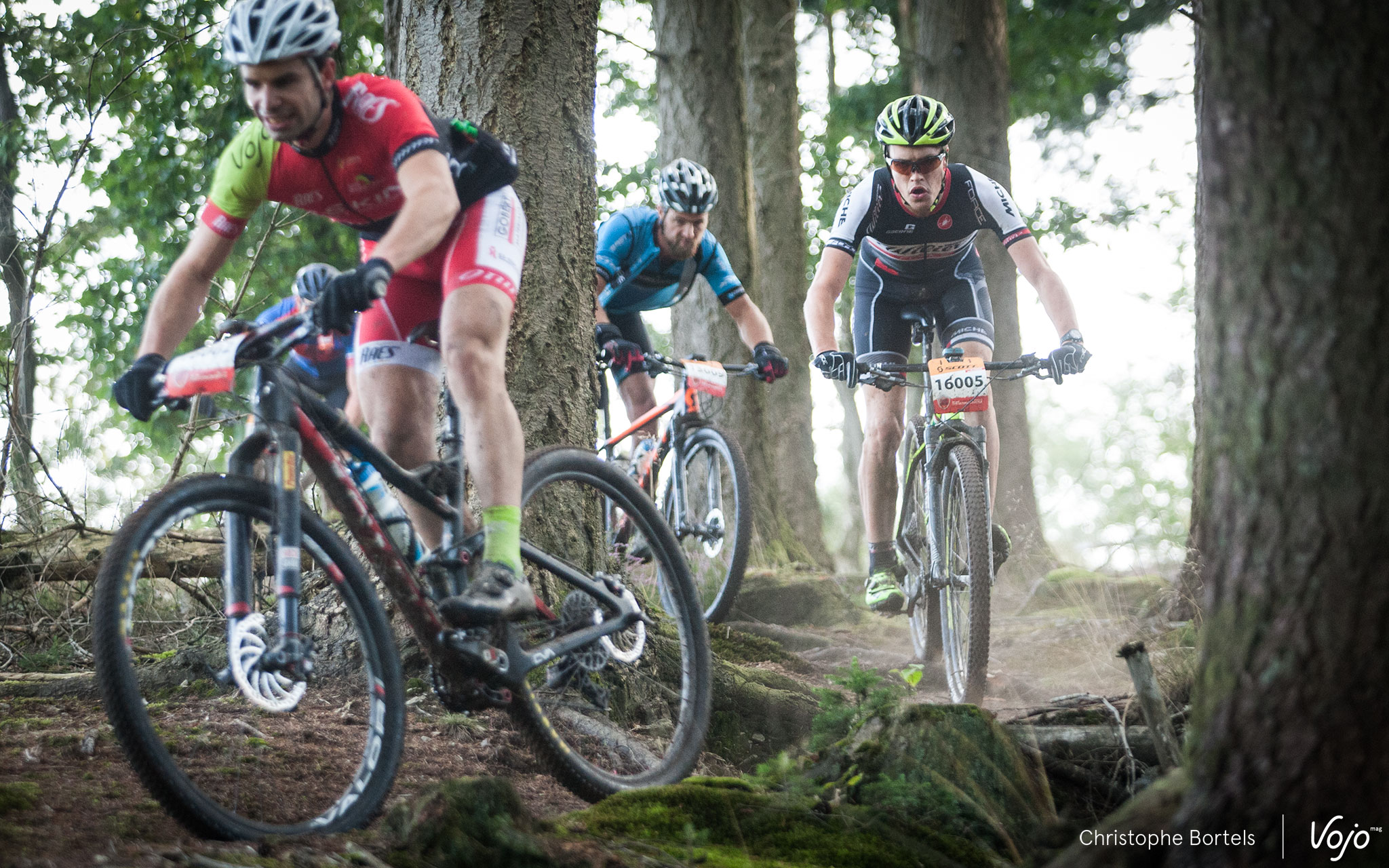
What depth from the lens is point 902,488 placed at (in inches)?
191

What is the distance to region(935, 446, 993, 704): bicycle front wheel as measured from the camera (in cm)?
398

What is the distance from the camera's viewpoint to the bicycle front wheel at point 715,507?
5.45 metres

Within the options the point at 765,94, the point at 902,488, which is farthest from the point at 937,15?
the point at 902,488

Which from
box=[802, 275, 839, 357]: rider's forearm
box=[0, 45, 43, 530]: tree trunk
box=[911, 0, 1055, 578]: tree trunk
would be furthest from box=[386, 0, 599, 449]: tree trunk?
box=[911, 0, 1055, 578]: tree trunk

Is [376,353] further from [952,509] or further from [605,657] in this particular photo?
[952,509]

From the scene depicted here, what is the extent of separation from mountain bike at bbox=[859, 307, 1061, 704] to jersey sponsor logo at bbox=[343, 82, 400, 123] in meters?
2.53

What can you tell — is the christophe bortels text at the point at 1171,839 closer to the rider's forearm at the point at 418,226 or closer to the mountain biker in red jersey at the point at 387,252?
the mountain biker in red jersey at the point at 387,252

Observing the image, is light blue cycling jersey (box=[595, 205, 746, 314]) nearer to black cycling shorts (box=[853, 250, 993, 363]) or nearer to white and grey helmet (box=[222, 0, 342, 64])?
black cycling shorts (box=[853, 250, 993, 363])

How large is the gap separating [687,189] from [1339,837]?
178 inches

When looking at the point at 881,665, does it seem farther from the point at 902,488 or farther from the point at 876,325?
the point at 876,325

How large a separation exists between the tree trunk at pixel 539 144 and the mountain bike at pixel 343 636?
1.50ft

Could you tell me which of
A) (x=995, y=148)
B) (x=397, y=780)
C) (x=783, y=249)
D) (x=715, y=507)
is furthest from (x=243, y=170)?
(x=995, y=148)

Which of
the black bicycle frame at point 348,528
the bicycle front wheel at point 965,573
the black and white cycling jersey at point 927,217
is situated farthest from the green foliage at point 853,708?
the black and white cycling jersey at point 927,217

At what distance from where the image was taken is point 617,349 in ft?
17.5
